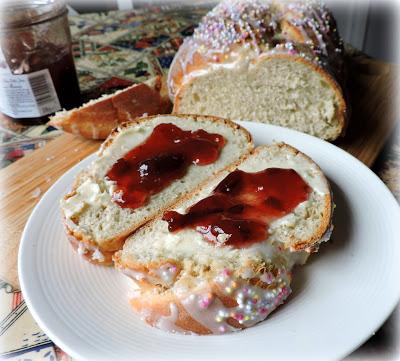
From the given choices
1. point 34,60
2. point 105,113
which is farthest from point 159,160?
point 34,60

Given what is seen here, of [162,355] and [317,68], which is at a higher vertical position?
[317,68]

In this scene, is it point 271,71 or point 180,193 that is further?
point 271,71

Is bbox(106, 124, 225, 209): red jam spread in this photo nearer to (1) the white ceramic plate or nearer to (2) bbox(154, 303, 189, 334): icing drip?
(1) the white ceramic plate

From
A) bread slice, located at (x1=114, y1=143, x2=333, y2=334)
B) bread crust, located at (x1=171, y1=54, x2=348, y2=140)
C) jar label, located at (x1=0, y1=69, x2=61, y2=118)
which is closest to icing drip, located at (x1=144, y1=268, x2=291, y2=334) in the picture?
bread slice, located at (x1=114, y1=143, x2=333, y2=334)

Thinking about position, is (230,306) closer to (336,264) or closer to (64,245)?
(336,264)

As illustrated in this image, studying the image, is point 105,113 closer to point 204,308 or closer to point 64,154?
point 64,154

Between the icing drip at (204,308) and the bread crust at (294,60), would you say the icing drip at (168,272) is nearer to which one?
the icing drip at (204,308)

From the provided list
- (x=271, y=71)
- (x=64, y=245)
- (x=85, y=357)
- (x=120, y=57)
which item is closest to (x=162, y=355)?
(x=85, y=357)
